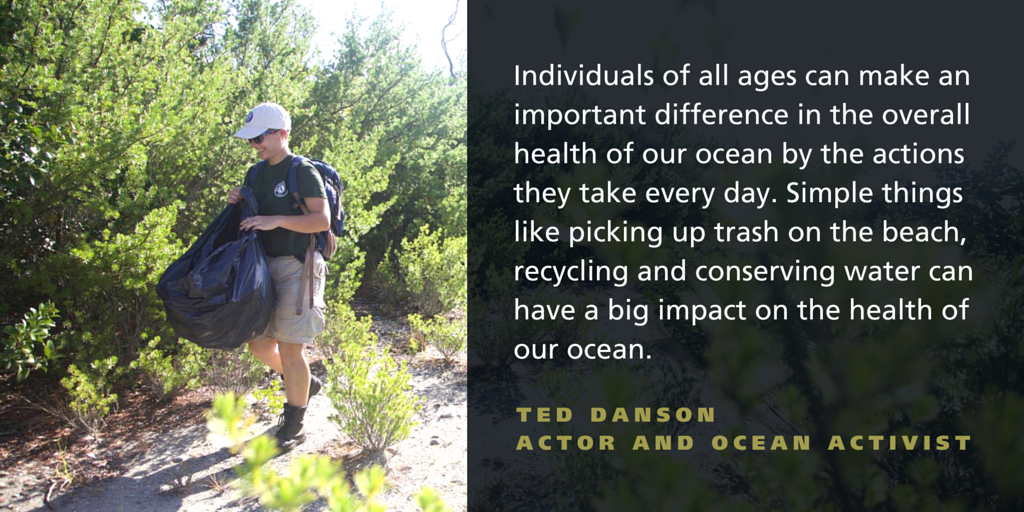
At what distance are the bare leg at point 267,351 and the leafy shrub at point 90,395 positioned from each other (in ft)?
2.75

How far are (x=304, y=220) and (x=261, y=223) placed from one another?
185 mm

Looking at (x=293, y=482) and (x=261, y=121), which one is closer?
(x=293, y=482)

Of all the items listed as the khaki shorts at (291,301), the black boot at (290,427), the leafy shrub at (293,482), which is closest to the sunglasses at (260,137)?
the khaki shorts at (291,301)

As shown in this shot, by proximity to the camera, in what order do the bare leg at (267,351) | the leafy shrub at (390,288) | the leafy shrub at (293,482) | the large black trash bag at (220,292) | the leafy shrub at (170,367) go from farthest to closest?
1. the leafy shrub at (390,288)
2. the leafy shrub at (170,367)
3. the bare leg at (267,351)
4. the large black trash bag at (220,292)
5. the leafy shrub at (293,482)

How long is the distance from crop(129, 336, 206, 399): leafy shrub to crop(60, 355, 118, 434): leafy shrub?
0.15 meters

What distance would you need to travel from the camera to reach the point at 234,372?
424 cm

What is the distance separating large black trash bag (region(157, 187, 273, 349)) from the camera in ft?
9.70

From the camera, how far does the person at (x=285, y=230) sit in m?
3.10

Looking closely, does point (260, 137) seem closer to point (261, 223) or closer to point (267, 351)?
point (261, 223)

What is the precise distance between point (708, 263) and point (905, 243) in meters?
0.24

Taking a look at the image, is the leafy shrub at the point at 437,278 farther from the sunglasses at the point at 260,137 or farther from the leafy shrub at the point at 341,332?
the sunglasses at the point at 260,137

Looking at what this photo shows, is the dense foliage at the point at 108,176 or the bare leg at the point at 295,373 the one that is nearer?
the bare leg at the point at 295,373

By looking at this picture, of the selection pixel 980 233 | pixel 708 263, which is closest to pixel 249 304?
pixel 708 263

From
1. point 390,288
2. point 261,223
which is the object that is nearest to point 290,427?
point 261,223
